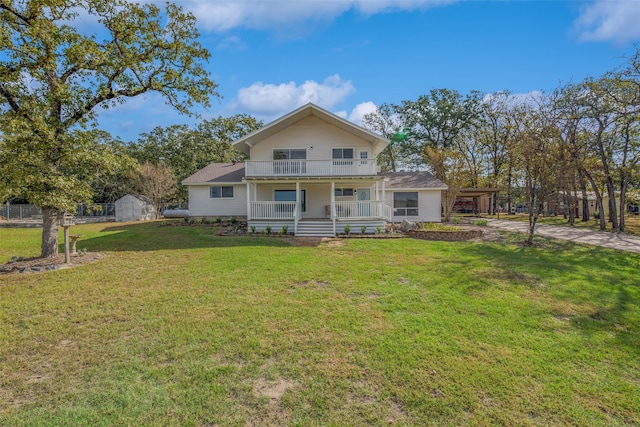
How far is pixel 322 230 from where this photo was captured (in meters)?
14.3

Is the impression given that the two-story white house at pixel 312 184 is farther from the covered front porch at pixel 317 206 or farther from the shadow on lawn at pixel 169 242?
the shadow on lawn at pixel 169 242

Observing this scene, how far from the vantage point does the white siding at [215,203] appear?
2000 centimetres

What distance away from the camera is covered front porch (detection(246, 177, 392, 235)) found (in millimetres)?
14680

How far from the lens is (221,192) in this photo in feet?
66.2

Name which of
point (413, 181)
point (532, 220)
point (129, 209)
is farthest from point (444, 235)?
point (129, 209)

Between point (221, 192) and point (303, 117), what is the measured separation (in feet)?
25.7

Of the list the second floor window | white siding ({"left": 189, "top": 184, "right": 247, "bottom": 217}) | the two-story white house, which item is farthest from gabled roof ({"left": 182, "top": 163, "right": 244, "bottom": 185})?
the second floor window

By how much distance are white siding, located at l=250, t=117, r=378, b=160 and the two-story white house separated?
0.19 feet

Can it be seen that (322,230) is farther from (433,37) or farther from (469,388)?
(469,388)

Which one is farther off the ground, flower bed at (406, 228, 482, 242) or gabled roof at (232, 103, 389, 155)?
gabled roof at (232, 103, 389, 155)

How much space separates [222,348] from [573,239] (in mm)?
17399

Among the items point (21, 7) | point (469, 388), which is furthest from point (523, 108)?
point (21, 7)

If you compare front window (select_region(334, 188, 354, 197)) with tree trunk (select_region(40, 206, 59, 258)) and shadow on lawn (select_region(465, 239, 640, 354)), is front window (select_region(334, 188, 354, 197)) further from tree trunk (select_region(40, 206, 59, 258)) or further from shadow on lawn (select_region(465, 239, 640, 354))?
tree trunk (select_region(40, 206, 59, 258))

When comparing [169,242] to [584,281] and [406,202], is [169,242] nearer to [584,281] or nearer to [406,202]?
[584,281]
